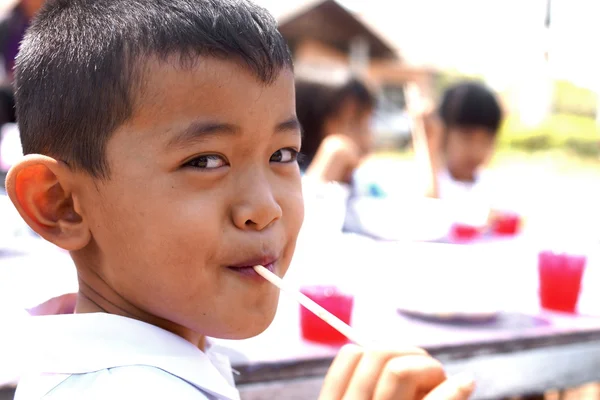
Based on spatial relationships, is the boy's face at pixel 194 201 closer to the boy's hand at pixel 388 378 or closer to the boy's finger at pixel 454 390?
the boy's hand at pixel 388 378

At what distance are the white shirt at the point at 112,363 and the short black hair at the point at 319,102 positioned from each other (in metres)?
2.36

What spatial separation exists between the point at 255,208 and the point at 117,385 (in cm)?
30

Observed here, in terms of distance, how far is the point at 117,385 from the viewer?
31.6 inches

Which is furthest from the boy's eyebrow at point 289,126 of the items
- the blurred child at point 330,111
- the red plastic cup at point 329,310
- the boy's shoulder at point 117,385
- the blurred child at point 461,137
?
the blurred child at point 461,137

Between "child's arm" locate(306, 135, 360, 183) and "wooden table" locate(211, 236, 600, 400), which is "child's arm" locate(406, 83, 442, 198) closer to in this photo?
"child's arm" locate(306, 135, 360, 183)

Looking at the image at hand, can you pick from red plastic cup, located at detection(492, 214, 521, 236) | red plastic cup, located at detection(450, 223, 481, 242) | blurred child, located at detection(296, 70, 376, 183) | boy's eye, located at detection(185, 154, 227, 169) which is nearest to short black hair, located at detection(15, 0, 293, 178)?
boy's eye, located at detection(185, 154, 227, 169)

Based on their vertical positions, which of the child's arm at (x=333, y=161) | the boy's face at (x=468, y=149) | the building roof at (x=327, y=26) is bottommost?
the building roof at (x=327, y=26)

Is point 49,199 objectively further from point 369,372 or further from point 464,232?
point 464,232

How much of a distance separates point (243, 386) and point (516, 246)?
61.5 inches

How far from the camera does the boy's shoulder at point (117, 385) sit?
0.79 meters

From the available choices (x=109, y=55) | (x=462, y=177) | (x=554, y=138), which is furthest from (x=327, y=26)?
(x=109, y=55)

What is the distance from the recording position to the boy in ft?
2.80

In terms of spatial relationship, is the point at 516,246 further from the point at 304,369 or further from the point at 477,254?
the point at 304,369

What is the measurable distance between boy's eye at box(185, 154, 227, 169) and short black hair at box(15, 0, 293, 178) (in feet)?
0.37
